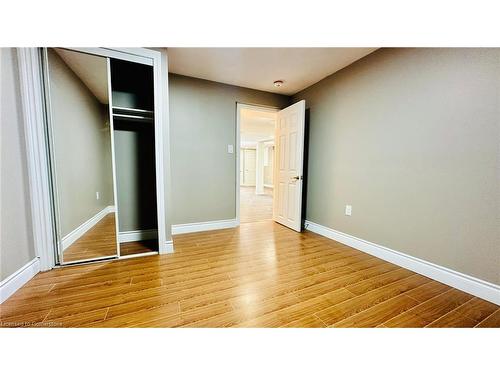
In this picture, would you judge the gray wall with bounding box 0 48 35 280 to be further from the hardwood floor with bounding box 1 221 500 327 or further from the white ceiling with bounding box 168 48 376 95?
the white ceiling with bounding box 168 48 376 95

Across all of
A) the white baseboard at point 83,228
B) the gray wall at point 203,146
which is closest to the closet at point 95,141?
the white baseboard at point 83,228

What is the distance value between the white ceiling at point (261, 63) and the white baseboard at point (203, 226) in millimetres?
2222

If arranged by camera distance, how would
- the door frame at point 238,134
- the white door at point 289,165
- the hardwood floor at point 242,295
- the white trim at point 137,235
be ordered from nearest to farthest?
the hardwood floor at point 242,295, the white trim at point 137,235, the white door at point 289,165, the door frame at point 238,134

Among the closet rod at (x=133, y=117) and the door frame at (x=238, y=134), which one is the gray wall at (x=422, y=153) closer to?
the door frame at (x=238, y=134)

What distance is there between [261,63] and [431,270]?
9.29 ft

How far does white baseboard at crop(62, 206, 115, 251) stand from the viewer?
1918mm

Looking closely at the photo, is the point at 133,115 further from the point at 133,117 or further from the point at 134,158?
the point at 134,158

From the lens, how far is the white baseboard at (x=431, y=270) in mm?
1431

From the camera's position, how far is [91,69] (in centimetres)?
188

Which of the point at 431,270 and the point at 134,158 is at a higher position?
the point at 134,158

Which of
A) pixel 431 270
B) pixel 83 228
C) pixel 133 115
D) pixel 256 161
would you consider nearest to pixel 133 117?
pixel 133 115

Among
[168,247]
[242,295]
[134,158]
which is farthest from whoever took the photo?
[134,158]

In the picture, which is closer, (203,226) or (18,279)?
(18,279)
